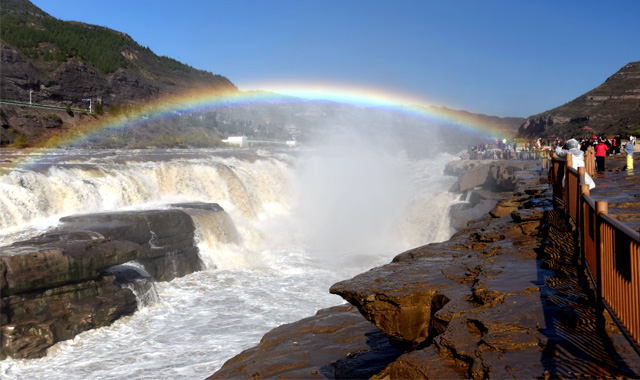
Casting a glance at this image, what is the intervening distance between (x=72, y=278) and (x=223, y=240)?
7497 mm

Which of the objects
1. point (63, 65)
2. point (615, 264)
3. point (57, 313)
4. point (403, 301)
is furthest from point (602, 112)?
point (63, 65)

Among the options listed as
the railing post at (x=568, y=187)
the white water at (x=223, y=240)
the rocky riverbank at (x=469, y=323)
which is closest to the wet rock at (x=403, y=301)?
the rocky riverbank at (x=469, y=323)

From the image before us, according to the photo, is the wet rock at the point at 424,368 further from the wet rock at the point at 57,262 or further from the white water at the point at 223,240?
the wet rock at the point at 57,262

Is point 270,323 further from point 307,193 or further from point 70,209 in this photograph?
point 307,193

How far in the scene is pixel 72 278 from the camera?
11617 mm

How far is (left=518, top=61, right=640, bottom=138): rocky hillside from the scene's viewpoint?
56.0 m

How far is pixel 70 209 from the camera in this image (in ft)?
55.5

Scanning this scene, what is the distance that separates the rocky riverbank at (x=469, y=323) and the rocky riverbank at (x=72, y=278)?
5.99 m

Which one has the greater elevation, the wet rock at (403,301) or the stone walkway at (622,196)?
the stone walkway at (622,196)

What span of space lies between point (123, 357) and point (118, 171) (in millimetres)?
11947

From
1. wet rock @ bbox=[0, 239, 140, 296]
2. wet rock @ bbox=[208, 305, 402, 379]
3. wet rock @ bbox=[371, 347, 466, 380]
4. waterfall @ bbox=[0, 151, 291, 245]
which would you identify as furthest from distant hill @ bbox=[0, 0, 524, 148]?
wet rock @ bbox=[371, 347, 466, 380]

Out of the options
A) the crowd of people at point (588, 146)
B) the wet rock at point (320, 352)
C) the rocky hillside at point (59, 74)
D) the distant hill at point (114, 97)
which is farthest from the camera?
the distant hill at point (114, 97)

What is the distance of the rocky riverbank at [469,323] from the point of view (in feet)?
11.2

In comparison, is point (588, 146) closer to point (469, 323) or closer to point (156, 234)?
point (156, 234)
